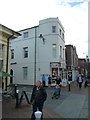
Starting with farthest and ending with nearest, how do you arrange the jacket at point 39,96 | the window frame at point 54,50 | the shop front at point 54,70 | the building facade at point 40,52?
the window frame at point 54,50, the building facade at point 40,52, the shop front at point 54,70, the jacket at point 39,96

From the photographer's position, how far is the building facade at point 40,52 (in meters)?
37.2

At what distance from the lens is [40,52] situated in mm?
38031

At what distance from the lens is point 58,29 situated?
37.9 metres

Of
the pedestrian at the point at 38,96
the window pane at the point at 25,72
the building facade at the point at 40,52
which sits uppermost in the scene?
Answer: the building facade at the point at 40,52

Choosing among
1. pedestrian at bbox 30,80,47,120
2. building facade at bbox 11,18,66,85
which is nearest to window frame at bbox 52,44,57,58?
building facade at bbox 11,18,66,85

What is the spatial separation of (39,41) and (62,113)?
986 inches

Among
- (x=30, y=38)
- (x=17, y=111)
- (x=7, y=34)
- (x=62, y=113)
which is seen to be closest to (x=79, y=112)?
(x=62, y=113)

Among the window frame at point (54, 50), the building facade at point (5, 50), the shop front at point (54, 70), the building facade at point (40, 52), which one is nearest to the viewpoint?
the building facade at point (5, 50)

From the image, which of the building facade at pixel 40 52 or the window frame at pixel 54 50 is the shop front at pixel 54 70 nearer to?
the building facade at pixel 40 52

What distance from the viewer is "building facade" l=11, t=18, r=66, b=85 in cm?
3725

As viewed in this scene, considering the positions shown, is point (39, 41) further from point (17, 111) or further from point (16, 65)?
point (17, 111)

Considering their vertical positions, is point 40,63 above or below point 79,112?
above

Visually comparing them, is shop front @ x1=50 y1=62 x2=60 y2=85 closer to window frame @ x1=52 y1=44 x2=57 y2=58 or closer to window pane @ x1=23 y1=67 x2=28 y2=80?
window frame @ x1=52 y1=44 x2=57 y2=58

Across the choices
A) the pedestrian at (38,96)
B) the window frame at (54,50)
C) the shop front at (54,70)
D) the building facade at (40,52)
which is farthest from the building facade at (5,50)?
the window frame at (54,50)
